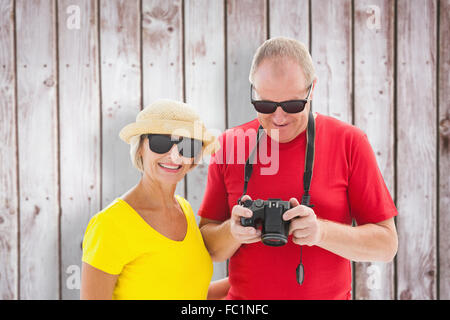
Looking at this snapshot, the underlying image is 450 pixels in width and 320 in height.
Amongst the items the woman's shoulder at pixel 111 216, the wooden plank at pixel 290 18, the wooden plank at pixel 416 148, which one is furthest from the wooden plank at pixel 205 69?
the wooden plank at pixel 416 148

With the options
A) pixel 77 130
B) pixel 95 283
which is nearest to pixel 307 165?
pixel 95 283

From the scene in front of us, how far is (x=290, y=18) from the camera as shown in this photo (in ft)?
5.82

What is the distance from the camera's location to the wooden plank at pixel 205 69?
5.86 feet

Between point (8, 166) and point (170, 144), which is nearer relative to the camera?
point (170, 144)

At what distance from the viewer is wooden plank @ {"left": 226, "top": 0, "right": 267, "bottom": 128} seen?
1.77 meters

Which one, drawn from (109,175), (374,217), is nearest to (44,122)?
(109,175)

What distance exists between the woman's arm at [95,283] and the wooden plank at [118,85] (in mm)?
776

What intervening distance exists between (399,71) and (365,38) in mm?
215

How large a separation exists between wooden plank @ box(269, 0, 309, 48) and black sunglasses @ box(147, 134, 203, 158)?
84 cm

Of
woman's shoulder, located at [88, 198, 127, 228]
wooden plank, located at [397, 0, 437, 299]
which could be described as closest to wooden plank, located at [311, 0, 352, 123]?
wooden plank, located at [397, 0, 437, 299]

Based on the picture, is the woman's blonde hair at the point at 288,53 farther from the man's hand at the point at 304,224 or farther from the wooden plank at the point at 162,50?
the wooden plank at the point at 162,50

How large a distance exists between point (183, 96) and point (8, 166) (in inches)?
34.8

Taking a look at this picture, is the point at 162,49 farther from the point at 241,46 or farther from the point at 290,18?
the point at 290,18
